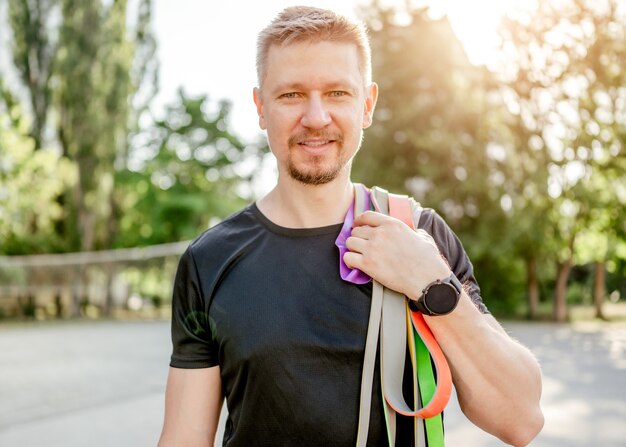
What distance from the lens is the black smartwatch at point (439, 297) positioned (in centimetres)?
157

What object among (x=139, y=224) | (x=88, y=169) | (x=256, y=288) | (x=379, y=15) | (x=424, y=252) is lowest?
(x=139, y=224)

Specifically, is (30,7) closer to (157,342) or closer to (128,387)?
(157,342)

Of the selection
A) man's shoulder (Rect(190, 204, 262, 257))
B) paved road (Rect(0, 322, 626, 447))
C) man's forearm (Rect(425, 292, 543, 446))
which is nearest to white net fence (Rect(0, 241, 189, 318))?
paved road (Rect(0, 322, 626, 447))

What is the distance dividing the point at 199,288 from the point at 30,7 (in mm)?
34695

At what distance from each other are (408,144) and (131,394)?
20690mm

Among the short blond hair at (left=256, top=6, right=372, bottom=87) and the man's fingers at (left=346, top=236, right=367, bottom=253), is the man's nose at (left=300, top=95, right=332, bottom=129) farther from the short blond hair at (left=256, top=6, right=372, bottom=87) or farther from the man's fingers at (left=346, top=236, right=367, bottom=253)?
the man's fingers at (left=346, top=236, right=367, bottom=253)

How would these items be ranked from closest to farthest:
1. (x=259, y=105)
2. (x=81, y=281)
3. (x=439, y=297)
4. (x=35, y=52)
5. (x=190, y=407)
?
(x=439, y=297), (x=190, y=407), (x=259, y=105), (x=81, y=281), (x=35, y=52)

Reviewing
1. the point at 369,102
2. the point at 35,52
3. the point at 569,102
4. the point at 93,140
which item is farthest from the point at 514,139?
the point at 369,102

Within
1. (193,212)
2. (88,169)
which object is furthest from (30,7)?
(193,212)

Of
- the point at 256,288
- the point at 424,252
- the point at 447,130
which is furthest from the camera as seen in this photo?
the point at 447,130

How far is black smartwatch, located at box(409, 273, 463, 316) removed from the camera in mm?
1567

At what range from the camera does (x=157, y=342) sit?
1752 cm

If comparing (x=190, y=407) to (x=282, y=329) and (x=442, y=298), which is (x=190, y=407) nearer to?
(x=282, y=329)

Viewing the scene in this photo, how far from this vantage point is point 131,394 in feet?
30.2
